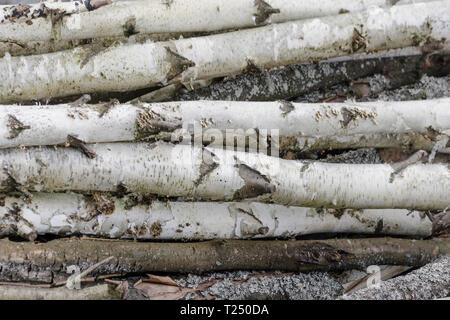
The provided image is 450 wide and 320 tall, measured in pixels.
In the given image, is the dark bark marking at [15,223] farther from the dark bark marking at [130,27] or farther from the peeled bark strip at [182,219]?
the dark bark marking at [130,27]

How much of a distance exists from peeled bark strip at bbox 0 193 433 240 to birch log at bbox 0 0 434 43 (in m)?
0.77

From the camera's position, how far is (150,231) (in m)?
2.56

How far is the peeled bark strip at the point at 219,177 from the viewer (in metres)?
2.30

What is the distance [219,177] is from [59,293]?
809 millimetres

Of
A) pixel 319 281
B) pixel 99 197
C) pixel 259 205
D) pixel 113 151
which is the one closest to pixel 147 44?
pixel 113 151

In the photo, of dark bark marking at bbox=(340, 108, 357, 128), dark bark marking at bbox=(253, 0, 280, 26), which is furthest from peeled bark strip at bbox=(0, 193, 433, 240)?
dark bark marking at bbox=(253, 0, 280, 26)

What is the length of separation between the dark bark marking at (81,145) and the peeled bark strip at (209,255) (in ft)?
1.30

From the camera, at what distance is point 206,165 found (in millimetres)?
2395

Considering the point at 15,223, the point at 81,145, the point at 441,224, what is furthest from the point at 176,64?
the point at 441,224

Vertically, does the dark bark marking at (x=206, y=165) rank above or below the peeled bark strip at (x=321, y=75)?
below

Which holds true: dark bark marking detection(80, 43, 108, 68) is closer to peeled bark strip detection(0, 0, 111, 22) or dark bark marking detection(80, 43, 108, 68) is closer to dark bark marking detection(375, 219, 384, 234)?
peeled bark strip detection(0, 0, 111, 22)

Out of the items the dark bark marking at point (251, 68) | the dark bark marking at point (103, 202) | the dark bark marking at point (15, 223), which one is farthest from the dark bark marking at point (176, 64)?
the dark bark marking at point (15, 223)
